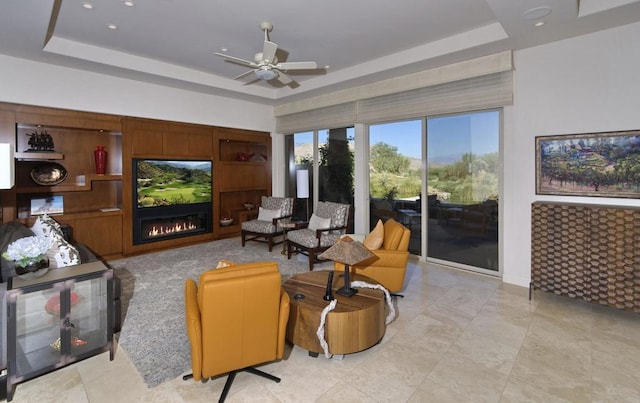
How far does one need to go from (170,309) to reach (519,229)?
14.0 ft

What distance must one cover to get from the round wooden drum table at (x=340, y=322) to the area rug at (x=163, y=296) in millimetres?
881

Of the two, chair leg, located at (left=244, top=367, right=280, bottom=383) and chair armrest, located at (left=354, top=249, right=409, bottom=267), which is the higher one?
chair armrest, located at (left=354, top=249, right=409, bottom=267)

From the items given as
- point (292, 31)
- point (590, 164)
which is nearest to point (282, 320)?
point (292, 31)

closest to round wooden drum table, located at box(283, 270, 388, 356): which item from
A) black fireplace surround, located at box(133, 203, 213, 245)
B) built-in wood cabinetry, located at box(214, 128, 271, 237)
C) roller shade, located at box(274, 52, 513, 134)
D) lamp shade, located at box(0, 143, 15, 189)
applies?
lamp shade, located at box(0, 143, 15, 189)

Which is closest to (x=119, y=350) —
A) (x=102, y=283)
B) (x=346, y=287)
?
(x=102, y=283)

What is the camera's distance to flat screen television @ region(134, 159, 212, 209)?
18.1 feet

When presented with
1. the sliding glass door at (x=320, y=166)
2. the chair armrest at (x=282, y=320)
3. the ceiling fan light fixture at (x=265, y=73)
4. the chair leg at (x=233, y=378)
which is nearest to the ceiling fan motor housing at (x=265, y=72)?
the ceiling fan light fixture at (x=265, y=73)

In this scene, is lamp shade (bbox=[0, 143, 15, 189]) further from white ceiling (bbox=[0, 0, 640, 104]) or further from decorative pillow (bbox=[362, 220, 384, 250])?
decorative pillow (bbox=[362, 220, 384, 250])

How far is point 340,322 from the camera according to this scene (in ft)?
7.71

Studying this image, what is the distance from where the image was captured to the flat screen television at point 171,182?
551 centimetres

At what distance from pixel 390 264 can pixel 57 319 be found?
2.95 meters

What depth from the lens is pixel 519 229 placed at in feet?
13.3

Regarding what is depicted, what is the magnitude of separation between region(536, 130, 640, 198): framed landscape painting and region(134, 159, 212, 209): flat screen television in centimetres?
557

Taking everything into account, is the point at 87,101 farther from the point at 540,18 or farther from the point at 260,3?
the point at 540,18
